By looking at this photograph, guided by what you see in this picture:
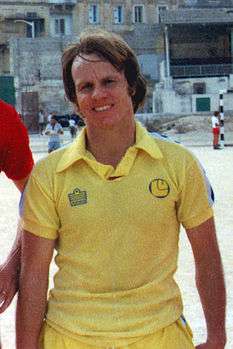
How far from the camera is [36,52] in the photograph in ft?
238

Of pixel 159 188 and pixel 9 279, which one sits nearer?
pixel 159 188

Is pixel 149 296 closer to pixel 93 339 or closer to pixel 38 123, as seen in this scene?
pixel 93 339

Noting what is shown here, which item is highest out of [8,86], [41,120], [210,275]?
[210,275]

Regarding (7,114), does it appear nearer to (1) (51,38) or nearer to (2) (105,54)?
(2) (105,54)

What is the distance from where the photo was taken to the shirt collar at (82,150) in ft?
9.95

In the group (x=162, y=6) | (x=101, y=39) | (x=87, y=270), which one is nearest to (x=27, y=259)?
(x=87, y=270)

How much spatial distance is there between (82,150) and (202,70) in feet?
221

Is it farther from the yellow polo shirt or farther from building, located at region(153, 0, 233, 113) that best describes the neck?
building, located at region(153, 0, 233, 113)

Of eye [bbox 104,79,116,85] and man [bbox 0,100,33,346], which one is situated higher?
eye [bbox 104,79,116,85]

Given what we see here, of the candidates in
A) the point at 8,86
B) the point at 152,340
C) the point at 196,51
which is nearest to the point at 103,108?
the point at 152,340

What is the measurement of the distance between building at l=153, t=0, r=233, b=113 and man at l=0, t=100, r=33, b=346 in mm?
61093

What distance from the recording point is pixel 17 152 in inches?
138

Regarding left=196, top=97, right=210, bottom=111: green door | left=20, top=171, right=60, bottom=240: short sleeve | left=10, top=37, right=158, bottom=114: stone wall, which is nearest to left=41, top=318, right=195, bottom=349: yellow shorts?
left=20, top=171, right=60, bottom=240: short sleeve

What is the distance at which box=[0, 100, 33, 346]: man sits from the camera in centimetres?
321
